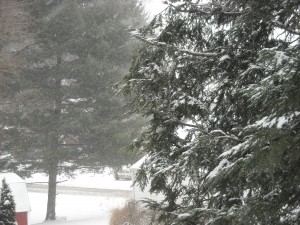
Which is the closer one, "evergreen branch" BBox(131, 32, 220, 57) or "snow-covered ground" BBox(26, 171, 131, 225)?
"evergreen branch" BBox(131, 32, 220, 57)

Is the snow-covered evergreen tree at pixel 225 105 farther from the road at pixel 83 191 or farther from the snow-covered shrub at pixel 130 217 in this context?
the road at pixel 83 191

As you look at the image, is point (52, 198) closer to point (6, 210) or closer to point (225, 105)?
point (6, 210)

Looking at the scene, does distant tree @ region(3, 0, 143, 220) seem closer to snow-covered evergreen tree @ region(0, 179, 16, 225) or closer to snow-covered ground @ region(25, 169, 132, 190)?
snow-covered evergreen tree @ region(0, 179, 16, 225)

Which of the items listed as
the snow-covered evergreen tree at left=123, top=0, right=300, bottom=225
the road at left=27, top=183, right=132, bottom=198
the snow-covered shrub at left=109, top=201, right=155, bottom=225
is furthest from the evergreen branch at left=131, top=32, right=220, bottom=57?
the road at left=27, top=183, right=132, bottom=198

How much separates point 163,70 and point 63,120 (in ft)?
55.8

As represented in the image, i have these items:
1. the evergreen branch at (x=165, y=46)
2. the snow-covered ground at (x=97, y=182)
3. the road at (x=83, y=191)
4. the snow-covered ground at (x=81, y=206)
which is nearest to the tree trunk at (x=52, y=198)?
the snow-covered ground at (x=81, y=206)

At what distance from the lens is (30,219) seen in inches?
930

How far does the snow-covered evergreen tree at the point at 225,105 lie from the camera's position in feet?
9.80

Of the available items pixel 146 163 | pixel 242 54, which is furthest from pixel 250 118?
pixel 146 163

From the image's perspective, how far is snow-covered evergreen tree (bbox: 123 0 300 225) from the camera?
2.99 metres

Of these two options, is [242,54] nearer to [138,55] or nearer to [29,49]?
[138,55]

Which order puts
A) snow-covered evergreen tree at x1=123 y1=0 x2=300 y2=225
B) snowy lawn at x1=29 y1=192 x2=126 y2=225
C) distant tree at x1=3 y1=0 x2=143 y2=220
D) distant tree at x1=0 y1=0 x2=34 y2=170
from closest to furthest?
snow-covered evergreen tree at x1=123 y1=0 x2=300 y2=225, distant tree at x1=0 y1=0 x2=34 y2=170, distant tree at x1=3 y1=0 x2=143 y2=220, snowy lawn at x1=29 y1=192 x2=126 y2=225

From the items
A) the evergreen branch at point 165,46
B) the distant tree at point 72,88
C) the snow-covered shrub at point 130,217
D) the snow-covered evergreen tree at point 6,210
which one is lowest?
the snow-covered shrub at point 130,217

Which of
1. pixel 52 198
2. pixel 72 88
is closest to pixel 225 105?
pixel 72 88
